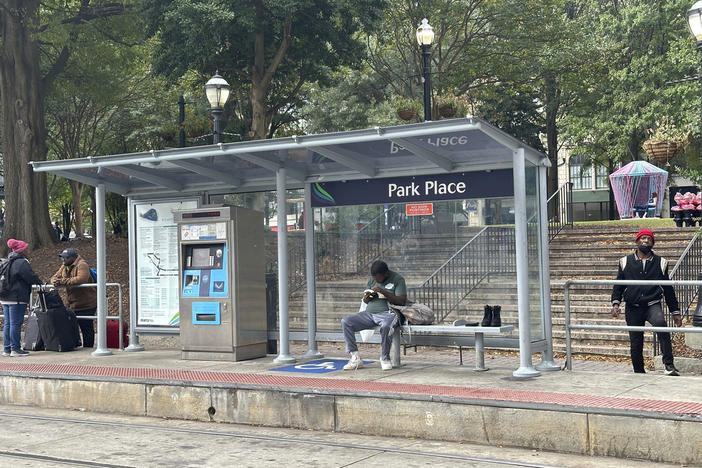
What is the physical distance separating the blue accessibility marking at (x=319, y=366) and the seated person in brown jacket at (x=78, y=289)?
4431 millimetres

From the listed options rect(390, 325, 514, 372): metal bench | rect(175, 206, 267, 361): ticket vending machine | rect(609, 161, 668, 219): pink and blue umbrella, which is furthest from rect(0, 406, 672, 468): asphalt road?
rect(609, 161, 668, 219): pink and blue umbrella

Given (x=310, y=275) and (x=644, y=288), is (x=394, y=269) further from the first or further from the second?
(x=644, y=288)

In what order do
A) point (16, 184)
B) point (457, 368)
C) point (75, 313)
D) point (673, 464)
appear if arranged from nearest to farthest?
1. point (673, 464)
2. point (457, 368)
3. point (75, 313)
4. point (16, 184)

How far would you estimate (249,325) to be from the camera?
1170 cm

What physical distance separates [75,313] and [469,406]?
26.7 feet

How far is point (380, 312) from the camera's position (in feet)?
34.2

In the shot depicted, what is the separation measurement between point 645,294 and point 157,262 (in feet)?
22.9

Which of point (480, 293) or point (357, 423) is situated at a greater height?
point (480, 293)

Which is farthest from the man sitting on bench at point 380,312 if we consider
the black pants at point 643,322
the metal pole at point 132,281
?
the metal pole at point 132,281

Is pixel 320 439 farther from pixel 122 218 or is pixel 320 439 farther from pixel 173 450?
pixel 122 218

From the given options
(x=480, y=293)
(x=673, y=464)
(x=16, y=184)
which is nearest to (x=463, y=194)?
(x=480, y=293)

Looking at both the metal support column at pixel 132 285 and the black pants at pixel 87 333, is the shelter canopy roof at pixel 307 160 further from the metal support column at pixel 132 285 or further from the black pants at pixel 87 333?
the black pants at pixel 87 333

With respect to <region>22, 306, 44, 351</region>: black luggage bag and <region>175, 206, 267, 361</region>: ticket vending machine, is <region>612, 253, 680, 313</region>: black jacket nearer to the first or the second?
<region>175, 206, 267, 361</region>: ticket vending machine

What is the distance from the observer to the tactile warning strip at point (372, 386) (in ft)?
24.3
